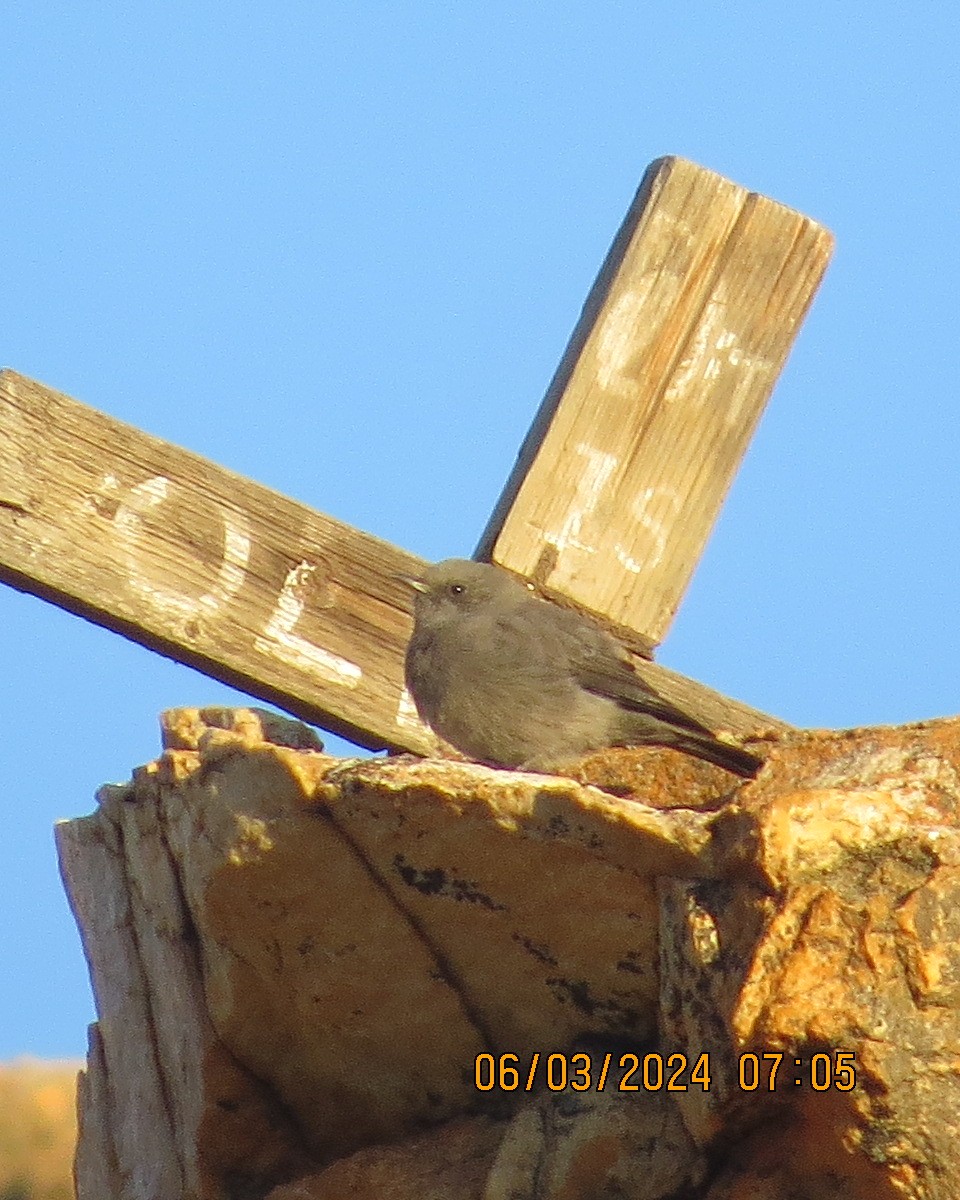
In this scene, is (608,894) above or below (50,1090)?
above

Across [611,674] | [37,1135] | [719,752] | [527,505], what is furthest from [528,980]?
[37,1135]

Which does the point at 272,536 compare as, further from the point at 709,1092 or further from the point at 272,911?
the point at 709,1092

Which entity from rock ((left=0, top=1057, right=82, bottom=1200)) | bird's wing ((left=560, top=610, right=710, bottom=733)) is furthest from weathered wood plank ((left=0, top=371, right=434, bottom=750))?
rock ((left=0, top=1057, right=82, bottom=1200))

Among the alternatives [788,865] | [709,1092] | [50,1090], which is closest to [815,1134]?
[709,1092]

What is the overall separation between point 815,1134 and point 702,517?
1.43 m

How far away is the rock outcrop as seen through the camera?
11.1 ft

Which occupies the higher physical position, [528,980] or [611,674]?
[611,674]

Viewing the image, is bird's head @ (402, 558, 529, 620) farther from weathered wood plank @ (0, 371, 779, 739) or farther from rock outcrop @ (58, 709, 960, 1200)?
rock outcrop @ (58, 709, 960, 1200)

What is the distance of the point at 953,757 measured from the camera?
3850 millimetres

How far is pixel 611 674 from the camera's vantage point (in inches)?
200

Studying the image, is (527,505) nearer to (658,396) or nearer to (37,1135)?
(658,396)
